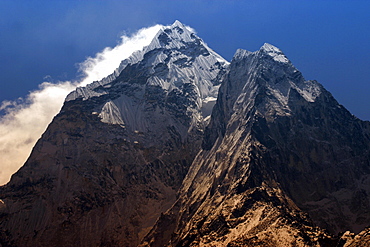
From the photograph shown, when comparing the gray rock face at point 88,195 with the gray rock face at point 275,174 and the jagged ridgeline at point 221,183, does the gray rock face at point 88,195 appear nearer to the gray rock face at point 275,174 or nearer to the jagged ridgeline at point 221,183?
the jagged ridgeline at point 221,183

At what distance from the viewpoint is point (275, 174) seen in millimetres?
154875

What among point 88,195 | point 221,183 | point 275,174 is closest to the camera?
point 275,174

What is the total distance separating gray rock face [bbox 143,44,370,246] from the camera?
128750 mm

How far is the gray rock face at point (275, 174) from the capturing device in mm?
128750

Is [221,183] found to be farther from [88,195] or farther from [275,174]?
[88,195]

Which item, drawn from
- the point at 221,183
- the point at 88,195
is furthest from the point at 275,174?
the point at 88,195

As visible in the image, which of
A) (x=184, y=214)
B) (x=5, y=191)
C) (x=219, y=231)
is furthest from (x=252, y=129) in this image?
(x=5, y=191)

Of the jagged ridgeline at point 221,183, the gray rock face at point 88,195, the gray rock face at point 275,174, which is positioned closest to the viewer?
the gray rock face at point 275,174

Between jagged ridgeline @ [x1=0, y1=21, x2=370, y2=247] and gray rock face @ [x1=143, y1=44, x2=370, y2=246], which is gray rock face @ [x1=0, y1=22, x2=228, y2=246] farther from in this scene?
gray rock face @ [x1=143, y1=44, x2=370, y2=246]

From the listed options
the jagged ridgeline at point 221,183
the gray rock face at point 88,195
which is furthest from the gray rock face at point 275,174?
the gray rock face at point 88,195

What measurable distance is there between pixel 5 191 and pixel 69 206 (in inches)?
1045

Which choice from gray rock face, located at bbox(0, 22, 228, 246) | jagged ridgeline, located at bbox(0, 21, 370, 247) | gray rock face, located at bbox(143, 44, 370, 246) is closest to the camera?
gray rock face, located at bbox(143, 44, 370, 246)

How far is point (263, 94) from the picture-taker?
187 meters

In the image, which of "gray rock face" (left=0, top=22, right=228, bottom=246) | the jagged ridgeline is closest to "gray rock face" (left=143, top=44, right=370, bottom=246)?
the jagged ridgeline
